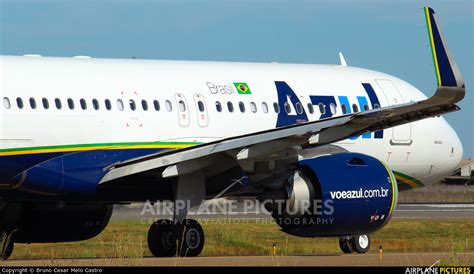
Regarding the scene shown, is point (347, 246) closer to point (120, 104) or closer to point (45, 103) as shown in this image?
point (120, 104)

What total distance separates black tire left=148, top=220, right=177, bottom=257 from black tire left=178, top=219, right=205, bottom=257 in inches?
14.0

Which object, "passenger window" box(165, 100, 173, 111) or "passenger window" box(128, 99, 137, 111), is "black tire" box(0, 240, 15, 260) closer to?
"passenger window" box(128, 99, 137, 111)

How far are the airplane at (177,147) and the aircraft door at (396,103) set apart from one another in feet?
4.06

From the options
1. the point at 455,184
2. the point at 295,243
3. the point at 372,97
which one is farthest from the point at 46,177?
the point at 455,184

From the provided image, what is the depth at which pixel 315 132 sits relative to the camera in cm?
2153

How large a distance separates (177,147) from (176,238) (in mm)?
1715

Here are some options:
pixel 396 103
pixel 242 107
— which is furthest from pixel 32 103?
pixel 396 103

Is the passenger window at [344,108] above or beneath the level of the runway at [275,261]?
above

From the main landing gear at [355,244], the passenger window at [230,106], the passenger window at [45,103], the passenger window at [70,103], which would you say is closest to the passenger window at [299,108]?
the passenger window at [230,106]

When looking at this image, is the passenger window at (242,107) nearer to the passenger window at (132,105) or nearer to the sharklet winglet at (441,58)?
the passenger window at (132,105)

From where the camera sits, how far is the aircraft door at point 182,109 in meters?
24.6

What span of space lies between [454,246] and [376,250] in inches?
76.5

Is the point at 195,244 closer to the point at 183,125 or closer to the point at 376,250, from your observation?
the point at 183,125

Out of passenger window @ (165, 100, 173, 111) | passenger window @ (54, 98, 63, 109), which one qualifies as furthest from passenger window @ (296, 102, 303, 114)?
passenger window @ (54, 98, 63, 109)
